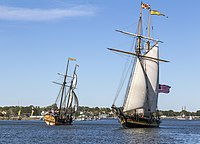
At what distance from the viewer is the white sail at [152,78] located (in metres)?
124

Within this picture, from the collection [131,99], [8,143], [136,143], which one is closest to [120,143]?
[136,143]

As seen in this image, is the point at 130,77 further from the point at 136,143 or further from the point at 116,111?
the point at 136,143

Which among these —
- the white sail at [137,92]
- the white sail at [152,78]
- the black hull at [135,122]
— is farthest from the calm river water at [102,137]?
the white sail at [152,78]

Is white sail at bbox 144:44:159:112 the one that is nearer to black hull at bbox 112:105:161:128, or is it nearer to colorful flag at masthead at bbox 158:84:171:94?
black hull at bbox 112:105:161:128

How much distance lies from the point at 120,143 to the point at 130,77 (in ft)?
151

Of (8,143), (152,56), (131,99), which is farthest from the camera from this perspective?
(152,56)

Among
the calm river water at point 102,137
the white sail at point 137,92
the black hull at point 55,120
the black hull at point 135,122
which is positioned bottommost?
the calm river water at point 102,137

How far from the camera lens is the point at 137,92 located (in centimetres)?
12019

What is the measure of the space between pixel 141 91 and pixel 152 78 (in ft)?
19.6

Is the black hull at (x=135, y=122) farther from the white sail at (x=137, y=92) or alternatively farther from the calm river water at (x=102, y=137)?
the calm river water at (x=102, y=137)

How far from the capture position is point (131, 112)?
399 ft

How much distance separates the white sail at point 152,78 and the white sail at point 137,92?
2.47m

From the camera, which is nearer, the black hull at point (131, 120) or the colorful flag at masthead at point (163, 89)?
the black hull at point (131, 120)

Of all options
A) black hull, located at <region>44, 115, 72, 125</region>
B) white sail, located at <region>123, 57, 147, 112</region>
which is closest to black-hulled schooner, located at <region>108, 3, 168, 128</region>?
white sail, located at <region>123, 57, 147, 112</region>
